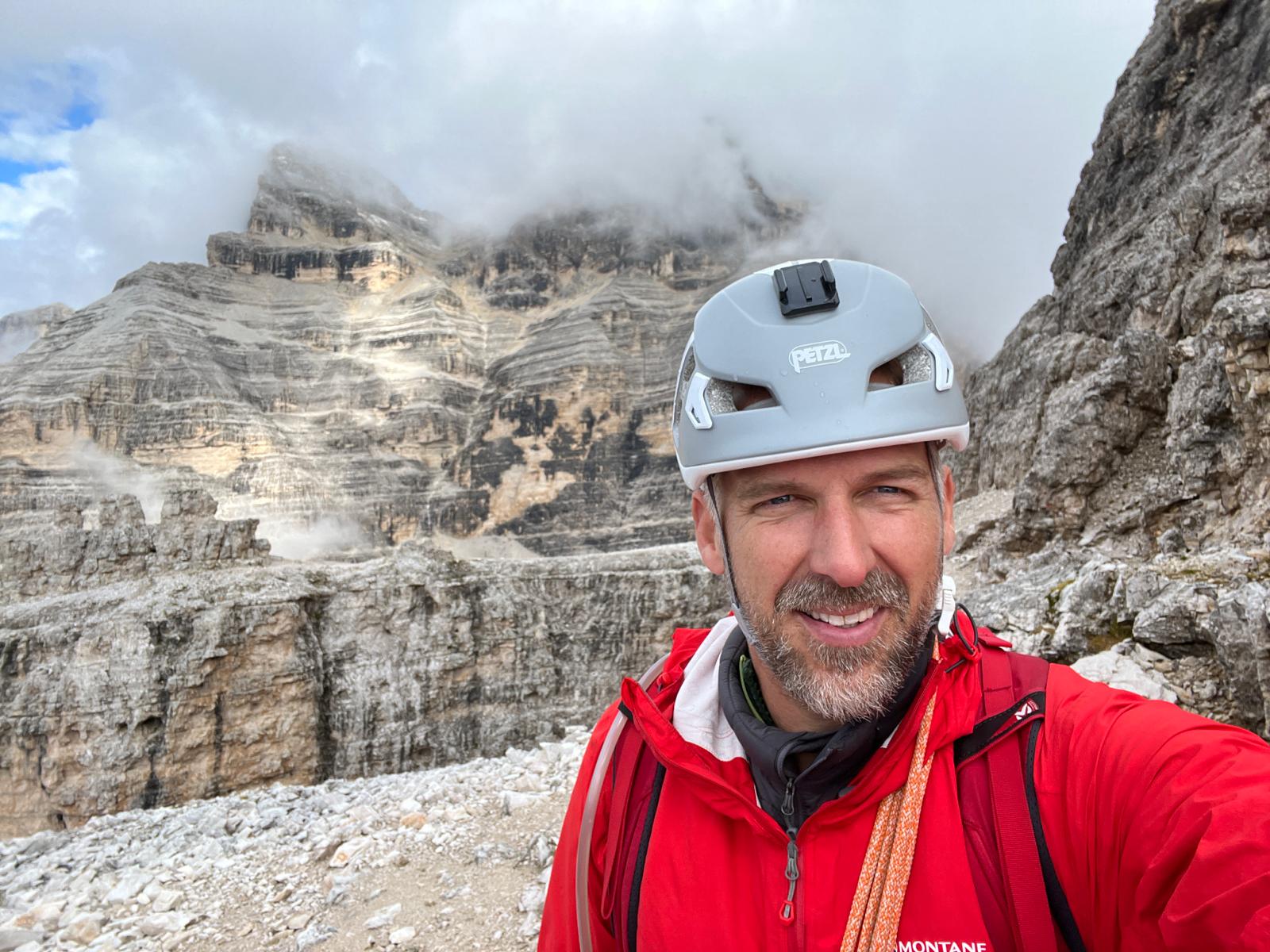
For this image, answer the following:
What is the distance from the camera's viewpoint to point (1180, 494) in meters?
11.4

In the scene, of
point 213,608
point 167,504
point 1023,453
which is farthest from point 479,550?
point 1023,453

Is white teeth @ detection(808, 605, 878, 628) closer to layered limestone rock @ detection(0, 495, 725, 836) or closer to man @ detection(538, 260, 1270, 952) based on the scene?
man @ detection(538, 260, 1270, 952)

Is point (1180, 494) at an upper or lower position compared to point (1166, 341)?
lower

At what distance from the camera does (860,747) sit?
148cm

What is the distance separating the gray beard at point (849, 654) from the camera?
1.50 m

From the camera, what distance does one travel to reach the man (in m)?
1.15

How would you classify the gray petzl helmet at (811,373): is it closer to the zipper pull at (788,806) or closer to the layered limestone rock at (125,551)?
the zipper pull at (788,806)

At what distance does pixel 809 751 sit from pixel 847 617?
0.32m

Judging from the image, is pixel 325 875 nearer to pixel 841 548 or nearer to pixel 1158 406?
pixel 841 548

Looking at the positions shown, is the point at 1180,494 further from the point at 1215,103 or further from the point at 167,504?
the point at 167,504

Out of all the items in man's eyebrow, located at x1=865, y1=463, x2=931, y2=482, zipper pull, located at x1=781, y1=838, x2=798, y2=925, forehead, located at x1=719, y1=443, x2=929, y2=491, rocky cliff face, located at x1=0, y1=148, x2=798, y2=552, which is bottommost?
zipper pull, located at x1=781, y1=838, x2=798, y2=925

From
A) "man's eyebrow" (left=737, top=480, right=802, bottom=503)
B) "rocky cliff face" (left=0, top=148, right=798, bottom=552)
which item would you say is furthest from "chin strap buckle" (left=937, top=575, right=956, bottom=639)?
"rocky cliff face" (left=0, top=148, right=798, bottom=552)

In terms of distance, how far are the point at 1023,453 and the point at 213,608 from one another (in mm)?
29390

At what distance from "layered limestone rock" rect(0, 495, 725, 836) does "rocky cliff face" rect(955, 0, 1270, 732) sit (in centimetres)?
1622
